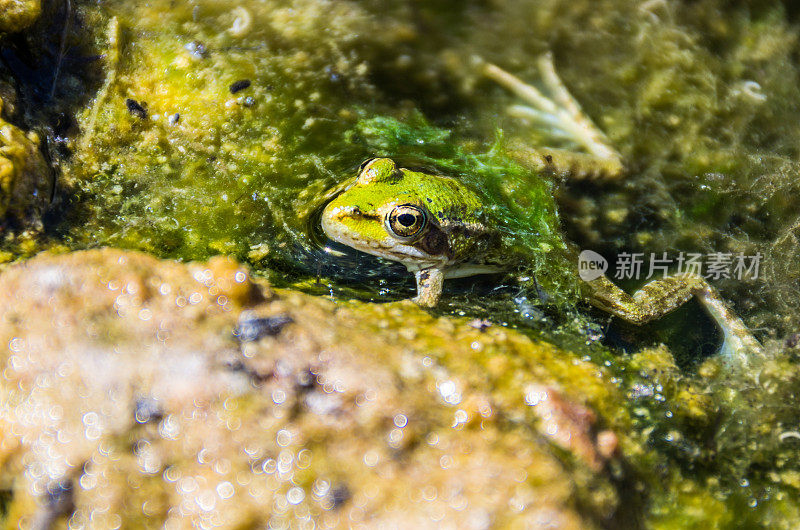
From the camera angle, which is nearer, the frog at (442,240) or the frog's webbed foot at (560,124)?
the frog at (442,240)

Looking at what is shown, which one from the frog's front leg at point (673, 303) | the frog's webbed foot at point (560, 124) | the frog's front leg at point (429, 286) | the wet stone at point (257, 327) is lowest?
the frog's front leg at point (673, 303)

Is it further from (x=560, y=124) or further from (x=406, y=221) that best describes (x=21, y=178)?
(x=560, y=124)

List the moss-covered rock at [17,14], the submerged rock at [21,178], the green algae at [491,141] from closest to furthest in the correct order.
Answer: the submerged rock at [21,178], the green algae at [491,141], the moss-covered rock at [17,14]

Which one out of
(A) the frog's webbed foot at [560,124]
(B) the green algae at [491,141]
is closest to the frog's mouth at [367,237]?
(B) the green algae at [491,141]

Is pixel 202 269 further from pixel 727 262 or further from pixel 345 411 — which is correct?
pixel 727 262

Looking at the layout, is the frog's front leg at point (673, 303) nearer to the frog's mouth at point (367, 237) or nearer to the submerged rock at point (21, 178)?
the frog's mouth at point (367, 237)

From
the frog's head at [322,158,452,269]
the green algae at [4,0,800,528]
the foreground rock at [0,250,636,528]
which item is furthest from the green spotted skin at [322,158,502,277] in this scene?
the foreground rock at [0,250,636,528]

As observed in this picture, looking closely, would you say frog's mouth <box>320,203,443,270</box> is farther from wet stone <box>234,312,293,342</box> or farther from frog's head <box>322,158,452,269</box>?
wet stone <box>234,312,293,342</box>

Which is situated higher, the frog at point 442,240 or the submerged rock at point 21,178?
the submerged rock at point 21,178
